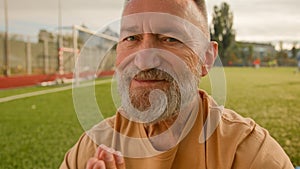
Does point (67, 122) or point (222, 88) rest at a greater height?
point (222, 88)

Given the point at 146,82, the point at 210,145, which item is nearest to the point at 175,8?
the point at 146,82

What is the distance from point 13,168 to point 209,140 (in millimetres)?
2909

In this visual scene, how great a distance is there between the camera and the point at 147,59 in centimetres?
79

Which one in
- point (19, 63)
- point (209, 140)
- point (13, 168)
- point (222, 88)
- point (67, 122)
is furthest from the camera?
point (19, 63)

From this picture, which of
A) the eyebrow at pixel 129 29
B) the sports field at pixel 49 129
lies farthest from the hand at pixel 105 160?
the sports field at pixel 49 129

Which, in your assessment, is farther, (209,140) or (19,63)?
(19,63)

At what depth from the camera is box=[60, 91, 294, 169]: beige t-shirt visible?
2.89 ft

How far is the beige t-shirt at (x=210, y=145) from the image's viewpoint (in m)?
0.88

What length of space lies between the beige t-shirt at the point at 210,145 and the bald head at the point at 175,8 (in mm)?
174

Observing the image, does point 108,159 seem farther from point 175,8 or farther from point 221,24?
point 221,24

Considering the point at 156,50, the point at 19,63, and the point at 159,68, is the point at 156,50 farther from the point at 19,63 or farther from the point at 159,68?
the point at 19,63

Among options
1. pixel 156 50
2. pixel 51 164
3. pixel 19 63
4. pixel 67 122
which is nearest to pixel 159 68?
pixel 156 50

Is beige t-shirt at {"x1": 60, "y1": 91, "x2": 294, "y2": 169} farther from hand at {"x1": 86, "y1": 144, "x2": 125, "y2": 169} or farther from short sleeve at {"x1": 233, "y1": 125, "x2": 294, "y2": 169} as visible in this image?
hand at {"x1": 86, "y1": 144, "x2": 125, "y2": 169}

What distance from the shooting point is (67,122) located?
5871 millimetres
